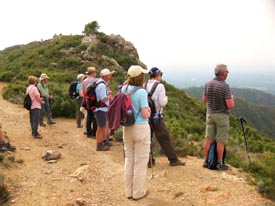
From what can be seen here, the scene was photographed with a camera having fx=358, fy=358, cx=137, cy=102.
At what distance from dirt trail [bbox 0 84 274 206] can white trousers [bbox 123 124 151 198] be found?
10.9 inches

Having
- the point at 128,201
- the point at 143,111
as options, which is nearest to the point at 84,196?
the point at 128,201

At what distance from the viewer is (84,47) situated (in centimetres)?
3098

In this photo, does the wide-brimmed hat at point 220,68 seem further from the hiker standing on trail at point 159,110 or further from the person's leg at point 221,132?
the hiker standing on trail at point 159,110

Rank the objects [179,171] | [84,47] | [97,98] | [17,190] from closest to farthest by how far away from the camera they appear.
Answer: [17,190] < [179,171] < [97,98] < [84,47]

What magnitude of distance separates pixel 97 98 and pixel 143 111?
3.03 meters

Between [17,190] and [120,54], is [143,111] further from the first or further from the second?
[120,54]

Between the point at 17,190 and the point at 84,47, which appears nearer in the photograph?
the point at 17,190

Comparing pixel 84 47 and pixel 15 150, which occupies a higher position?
pixel 84 47

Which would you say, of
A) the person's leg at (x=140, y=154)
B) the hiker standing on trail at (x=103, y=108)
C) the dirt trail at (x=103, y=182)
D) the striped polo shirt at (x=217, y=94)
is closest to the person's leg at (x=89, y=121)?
the dirt trail at (x=103, y=182)

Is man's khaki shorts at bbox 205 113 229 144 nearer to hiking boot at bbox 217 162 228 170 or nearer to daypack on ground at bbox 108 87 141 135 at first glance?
hiking boot at bbox 217 162 228 170

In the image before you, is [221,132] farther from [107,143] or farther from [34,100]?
[34,100]

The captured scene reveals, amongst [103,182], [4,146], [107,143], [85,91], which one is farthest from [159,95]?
[4,146]

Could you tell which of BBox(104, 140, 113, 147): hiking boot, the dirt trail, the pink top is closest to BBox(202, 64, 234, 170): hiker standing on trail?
the dirt trail

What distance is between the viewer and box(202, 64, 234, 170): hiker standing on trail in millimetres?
6805
